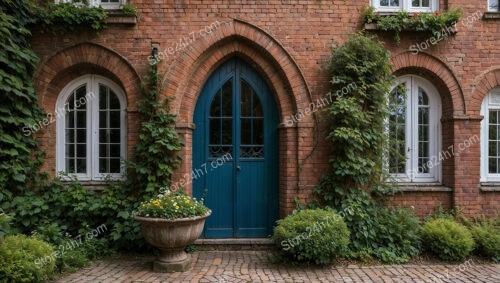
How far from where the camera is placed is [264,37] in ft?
21.4

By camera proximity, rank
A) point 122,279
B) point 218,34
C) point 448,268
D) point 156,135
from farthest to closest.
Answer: point 218,34 → point 156,135 → point 448,268 → point 122,279

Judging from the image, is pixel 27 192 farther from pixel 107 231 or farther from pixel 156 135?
pixel 156 135

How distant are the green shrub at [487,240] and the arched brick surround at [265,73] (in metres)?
3.39

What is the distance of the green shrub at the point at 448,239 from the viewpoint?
18.9ft

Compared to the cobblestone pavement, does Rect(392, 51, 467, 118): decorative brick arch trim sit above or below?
above

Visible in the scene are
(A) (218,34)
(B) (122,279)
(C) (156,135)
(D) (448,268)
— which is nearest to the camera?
(B) (122,279)

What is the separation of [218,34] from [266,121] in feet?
6.47

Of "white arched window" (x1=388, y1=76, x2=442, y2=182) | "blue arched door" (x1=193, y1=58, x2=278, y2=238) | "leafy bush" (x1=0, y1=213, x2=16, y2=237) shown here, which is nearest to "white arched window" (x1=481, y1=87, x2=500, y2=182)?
"white arched window" (x1=388, y1=76, x2=442, y2=182)

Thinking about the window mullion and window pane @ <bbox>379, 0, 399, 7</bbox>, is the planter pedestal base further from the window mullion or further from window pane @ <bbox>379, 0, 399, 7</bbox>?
window pane @ <bbox>379, 0, 399, 7</bbox>

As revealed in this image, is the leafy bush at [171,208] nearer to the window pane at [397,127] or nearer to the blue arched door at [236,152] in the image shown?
the blue arched door at [236,152]

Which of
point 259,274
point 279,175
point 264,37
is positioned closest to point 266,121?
point 279,175

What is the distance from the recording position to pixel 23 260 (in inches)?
175

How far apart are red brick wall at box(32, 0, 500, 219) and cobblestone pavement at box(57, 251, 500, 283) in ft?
4.53

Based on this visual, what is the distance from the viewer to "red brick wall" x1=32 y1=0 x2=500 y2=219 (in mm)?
6449
